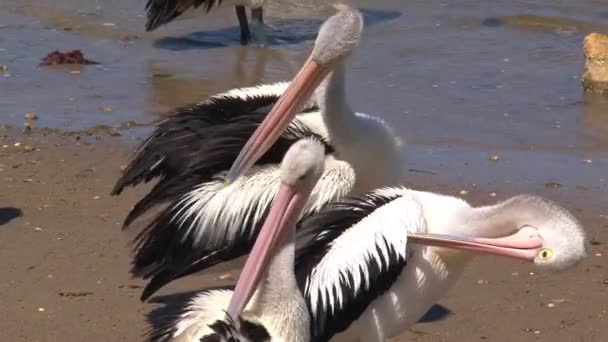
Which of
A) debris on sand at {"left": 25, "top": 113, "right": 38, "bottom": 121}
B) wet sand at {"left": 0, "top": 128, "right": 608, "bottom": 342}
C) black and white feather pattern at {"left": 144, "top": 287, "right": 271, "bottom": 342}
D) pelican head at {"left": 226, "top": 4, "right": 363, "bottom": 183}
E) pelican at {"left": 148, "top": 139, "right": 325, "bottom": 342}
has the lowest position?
debris on sand at {"left": 25, "top": 113, "right": 38, "bottom": 121}

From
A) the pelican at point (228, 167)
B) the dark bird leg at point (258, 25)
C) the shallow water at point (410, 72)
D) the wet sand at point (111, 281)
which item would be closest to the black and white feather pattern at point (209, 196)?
the pelican at point (228, 167)

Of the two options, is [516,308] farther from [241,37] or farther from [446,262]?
[241,37]

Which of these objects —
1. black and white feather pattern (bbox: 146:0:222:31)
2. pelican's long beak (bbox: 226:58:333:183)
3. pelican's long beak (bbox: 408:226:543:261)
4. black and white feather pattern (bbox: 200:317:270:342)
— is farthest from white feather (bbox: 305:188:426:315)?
black and white feather pattern (bbox: 146:0:222:31)

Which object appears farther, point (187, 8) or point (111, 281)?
point (187, 8)

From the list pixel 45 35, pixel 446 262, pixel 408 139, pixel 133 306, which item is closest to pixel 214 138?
pixel 133 306

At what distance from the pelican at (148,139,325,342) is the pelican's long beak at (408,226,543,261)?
0.49 meters

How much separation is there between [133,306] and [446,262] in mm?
1480

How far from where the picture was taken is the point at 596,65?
30.2 feet

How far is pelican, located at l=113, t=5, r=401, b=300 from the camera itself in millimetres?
5426

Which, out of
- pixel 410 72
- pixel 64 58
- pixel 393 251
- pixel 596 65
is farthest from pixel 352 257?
pixel 64 58

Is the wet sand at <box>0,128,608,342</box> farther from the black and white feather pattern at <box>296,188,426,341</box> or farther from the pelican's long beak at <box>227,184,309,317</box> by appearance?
the pelican's long beak at <box>227,184,309,317</box>

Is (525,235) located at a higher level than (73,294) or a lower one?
higher

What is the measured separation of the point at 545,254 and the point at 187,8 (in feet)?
23.7

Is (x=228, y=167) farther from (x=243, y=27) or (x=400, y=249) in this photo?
(x=243, y=27)
